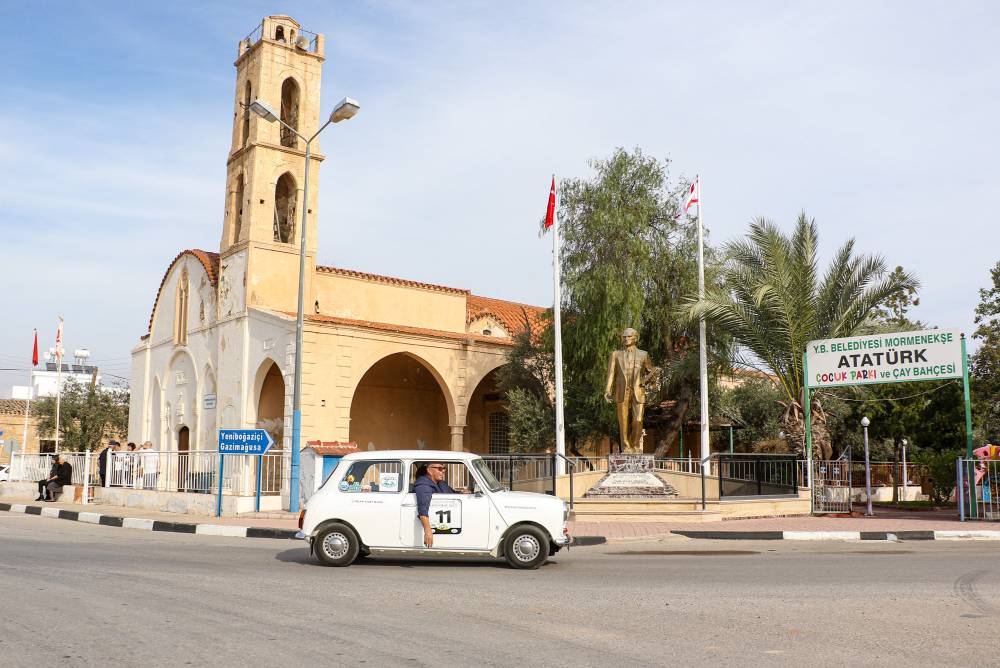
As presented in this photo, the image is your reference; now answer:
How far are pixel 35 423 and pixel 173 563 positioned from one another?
42749mm

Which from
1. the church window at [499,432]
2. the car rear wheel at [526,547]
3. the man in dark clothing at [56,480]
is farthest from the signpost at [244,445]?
the church window at [499,432]

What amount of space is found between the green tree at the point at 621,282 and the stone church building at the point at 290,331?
4.71 metres

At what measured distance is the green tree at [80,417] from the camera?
46.1 meters

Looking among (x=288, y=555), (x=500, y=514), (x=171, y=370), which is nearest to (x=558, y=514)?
(x=500, y=514)

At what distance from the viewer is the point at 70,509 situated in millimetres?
20016

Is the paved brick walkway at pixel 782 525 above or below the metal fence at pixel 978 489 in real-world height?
below

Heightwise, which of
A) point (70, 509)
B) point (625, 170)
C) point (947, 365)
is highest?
point (625, 170)

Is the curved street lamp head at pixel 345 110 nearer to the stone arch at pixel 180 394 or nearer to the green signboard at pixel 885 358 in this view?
the green signboard at pixel 885 358

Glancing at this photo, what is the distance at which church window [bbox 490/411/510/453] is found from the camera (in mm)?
31734

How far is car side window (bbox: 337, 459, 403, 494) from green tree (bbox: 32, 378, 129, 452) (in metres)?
40.2

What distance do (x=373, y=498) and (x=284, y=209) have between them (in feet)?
72.8

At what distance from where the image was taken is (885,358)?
59.9 feet

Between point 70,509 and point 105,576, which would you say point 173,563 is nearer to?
point 105,576

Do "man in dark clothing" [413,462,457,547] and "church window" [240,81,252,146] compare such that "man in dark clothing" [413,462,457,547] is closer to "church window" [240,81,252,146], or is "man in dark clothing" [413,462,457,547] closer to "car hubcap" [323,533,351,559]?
"car hubcap" [323,533,351,559]
